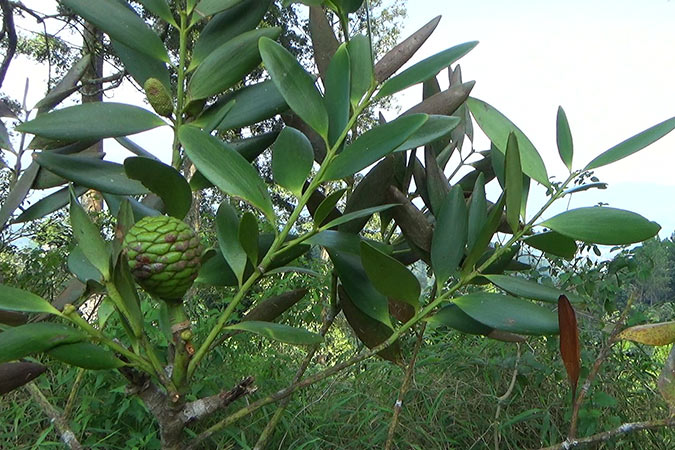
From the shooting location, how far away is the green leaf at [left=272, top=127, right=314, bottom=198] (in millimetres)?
387

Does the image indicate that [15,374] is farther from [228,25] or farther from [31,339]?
[228,25]

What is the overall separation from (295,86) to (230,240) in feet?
0.36

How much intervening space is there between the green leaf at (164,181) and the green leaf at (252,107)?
59mm

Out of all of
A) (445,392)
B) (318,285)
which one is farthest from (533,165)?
(318,285)

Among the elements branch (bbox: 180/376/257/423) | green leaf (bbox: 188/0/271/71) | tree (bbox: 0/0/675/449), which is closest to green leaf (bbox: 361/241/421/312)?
tree (bbox: 0/0/675/449)

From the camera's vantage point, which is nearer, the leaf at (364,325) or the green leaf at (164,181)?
the green leaf at (164,181)

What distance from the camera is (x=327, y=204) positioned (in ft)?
1.15

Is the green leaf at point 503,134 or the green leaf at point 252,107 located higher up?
the green leaf at point 252,107

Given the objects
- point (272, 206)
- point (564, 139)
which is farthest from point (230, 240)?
point (564, 139)

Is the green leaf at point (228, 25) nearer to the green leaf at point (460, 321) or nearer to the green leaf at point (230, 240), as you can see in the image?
the green leaf at point (230, 240)

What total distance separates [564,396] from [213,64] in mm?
968

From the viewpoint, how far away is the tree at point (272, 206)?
13.9 inches

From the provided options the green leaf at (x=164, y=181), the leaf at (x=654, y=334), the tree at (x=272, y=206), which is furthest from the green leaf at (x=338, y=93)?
the leaf at (x=654, y=334)

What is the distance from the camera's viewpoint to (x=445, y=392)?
1141mm
